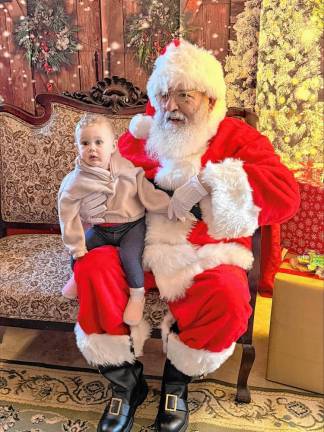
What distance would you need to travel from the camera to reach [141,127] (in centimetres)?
179

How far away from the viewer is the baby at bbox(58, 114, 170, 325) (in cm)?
150

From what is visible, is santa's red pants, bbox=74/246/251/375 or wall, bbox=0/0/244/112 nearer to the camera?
santa's red pants, bbox=74/246/251/375

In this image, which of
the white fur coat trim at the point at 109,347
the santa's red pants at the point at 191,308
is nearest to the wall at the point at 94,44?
the santa's red pants at the point at 191,308

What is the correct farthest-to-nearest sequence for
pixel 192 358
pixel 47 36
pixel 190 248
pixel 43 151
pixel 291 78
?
pixel 47 36 → pixel 291 78 → pixel 43 151 → pixel 190 248 → pixel 192 358

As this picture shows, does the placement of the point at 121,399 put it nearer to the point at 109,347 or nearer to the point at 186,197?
the point at 109,347

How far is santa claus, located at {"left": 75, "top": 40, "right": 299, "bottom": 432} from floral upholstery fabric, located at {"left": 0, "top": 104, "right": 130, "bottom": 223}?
53 centimetres

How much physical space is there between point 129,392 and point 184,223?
60 cm

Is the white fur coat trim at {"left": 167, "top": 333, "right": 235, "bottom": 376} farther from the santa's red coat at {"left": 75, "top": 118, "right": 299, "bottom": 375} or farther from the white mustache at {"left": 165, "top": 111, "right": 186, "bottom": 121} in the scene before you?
the white mustache at {"left": 165, "top": 111, "right": 186, "bottom": 121}

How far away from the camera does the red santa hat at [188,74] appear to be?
1.60 m

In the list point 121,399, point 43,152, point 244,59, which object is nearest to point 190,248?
point 121,399

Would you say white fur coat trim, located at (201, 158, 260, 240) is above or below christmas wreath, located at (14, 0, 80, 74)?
below

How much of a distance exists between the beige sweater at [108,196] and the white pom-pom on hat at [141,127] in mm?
201

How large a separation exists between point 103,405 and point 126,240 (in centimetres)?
62

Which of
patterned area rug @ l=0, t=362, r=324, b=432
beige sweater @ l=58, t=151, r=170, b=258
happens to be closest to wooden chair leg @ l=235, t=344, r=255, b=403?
patterned area rug @ l=0, t=362, r=324, b=432
